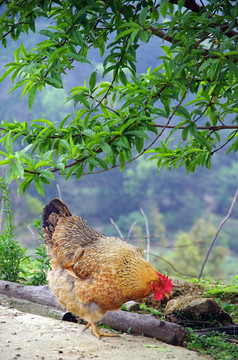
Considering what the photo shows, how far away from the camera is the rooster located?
10.5 feet

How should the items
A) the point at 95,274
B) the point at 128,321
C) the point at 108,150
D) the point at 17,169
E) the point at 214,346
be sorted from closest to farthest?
the point at 17,169, the point at 108,150, the point at 95,274, the point at 214,346, the point at 128,321

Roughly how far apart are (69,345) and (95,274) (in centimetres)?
56

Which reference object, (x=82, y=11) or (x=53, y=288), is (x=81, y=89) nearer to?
(x=82, y=11)

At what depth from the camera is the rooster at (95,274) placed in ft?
10.5

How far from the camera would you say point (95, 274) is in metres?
3.26

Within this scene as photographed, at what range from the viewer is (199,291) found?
5.00 meters

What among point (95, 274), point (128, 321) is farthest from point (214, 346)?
point (95, 274)

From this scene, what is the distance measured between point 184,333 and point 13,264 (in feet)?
7.49

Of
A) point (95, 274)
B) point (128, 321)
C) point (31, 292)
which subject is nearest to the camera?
point (95, 274)

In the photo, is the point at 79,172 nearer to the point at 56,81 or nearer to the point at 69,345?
the point at 56,81

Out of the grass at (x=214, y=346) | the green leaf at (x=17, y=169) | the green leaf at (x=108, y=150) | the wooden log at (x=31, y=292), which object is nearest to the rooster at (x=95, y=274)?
the grass at (x=214, y=346)

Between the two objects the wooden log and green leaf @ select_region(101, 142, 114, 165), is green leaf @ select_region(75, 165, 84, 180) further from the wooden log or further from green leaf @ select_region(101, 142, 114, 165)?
the wooden log

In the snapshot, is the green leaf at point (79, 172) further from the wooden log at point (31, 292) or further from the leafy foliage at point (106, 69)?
the wooden log at point (31, 292)

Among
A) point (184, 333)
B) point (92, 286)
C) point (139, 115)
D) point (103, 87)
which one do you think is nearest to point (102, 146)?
point (139, 115)
